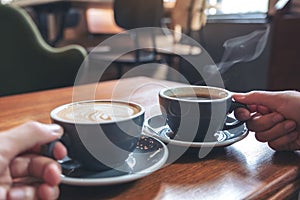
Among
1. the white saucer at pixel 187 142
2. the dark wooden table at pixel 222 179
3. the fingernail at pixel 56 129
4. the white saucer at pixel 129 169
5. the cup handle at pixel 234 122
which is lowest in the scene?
the dark wooden table at pixel 222 179

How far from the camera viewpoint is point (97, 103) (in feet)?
1.81

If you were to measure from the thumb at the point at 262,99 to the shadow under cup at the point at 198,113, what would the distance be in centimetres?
1

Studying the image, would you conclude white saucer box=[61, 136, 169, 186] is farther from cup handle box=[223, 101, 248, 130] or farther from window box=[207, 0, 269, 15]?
window box=[207, 0, 269, 15]

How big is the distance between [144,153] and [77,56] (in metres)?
1.18

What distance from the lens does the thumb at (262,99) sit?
1.93 ft

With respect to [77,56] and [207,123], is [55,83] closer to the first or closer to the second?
[77,56]

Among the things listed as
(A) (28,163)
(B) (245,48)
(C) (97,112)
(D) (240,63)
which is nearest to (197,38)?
(D) (240,63)

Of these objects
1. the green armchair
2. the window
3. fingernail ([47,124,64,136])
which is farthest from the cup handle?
the window

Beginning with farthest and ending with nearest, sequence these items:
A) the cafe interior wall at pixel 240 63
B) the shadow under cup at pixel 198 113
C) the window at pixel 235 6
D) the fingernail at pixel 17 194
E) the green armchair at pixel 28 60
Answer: the window at pixel 235 6
the cafe interior wall at pixel 240 63
the green armchair at pixel 28 60
the shadow under cup at pixel 198 113
the fingernail at pixel 17 194

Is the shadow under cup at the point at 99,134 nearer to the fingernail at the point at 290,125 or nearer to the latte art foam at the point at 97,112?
the latte art foam at the point at 97,112

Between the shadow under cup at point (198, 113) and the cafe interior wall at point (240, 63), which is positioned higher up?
the shadow under cup at point (198, 113)

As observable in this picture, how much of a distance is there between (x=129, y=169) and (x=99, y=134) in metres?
0.07

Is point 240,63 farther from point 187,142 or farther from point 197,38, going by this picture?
point 187,142

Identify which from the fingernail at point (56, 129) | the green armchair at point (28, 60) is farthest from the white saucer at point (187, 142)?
the green armchair at point (28, 60)
